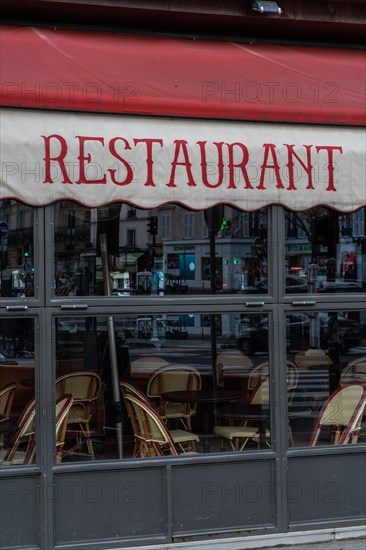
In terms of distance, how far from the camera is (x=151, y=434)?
258 inches

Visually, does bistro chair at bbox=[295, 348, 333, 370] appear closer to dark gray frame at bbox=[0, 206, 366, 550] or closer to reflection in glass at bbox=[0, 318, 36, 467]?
dark gray frame at bbox=[0, 206, 366, 550]

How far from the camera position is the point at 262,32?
6.75 m

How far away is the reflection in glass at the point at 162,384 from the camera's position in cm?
657

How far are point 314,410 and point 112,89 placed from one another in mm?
3339

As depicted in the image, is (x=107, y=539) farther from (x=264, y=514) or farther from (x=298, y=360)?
(x=298, y=360)

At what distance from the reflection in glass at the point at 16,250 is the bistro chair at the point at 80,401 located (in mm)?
860

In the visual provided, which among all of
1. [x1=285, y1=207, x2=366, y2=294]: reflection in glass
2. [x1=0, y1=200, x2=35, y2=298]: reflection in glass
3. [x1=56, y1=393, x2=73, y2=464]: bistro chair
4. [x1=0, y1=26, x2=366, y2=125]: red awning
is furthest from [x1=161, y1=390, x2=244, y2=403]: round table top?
[x1=0, y1=26, x2=366, y2=125]: red awning

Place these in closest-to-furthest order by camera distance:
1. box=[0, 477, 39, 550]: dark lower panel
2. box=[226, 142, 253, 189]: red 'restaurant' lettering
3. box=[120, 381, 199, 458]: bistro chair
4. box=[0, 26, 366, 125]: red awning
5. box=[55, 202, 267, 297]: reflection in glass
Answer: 1. box=[0, 477, 39, 550]: dark lower panel
2. box=[0, 26, 366, 125]: red awning
3. box=[226, 142, 253, 189]: red 'restaurant' lettering
4. box=[120, 381, 199, 458]: bistro chair
5. box=[55, 202, 267, 297]: reflection in glass

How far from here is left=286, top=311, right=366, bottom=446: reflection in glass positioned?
22.4ft

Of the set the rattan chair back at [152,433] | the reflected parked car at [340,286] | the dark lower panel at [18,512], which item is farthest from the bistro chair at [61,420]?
the reflected parked car at [340,286]

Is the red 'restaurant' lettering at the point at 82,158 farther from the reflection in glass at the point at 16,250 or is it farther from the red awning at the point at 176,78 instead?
the reflection in glass at the point at 16,250

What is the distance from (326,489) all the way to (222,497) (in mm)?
899

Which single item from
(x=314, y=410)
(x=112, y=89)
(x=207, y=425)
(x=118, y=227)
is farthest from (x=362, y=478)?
(x=112, y=89)

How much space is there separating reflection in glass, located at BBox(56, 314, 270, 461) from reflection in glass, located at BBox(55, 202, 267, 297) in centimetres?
33
